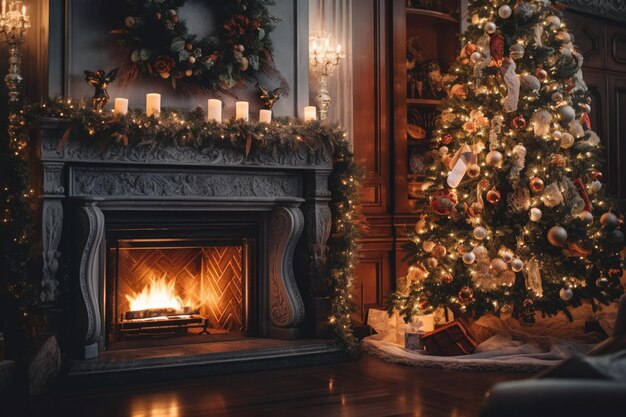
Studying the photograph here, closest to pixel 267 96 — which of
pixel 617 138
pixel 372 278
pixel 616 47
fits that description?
pixel 372 278

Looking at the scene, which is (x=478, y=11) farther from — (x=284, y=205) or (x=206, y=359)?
(x=206, y=359)

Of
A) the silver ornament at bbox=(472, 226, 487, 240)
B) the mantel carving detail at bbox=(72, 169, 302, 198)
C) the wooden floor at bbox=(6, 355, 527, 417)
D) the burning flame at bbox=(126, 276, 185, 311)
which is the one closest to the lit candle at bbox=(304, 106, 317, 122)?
the mantel carving detail at bbox=(72, 169, 302, 198)

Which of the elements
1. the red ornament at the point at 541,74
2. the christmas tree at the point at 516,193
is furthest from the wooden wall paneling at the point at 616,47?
the red ornament at the point at 541,74

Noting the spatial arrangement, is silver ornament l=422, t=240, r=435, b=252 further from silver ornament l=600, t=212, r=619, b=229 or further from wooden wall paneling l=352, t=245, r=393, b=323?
silver ornament l=600, t=212, r=619, b=229

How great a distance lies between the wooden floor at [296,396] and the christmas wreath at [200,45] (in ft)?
6.08

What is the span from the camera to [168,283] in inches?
197

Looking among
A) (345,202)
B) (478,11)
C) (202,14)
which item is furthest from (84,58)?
(478,11)

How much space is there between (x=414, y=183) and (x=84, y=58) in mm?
2727

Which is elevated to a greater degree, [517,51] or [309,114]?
[517,51]

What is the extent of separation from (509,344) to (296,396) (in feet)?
5.49

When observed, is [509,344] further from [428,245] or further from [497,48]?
[497,48]

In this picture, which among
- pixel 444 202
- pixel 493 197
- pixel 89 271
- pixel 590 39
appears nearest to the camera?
pixel 89 271

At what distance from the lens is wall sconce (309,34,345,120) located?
525 centimetres

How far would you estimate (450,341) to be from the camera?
4.74 m
